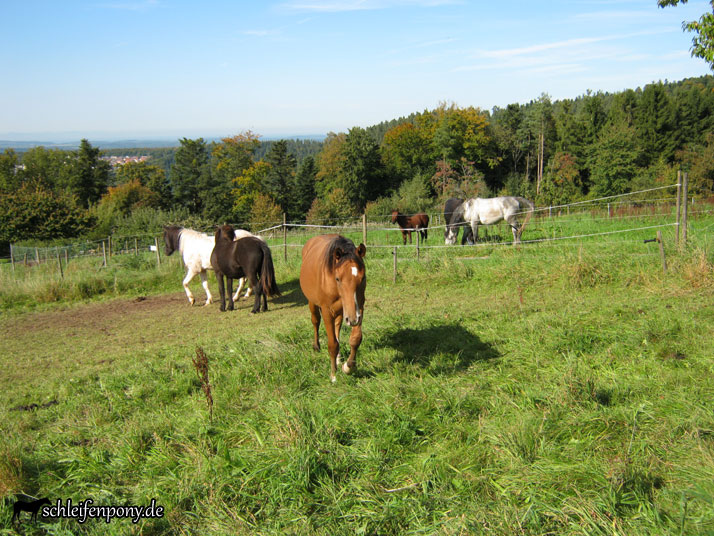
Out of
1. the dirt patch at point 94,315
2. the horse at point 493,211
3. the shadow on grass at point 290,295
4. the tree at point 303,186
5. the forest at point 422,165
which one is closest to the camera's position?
the dirt patch at point 94,315

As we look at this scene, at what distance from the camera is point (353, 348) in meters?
4.77

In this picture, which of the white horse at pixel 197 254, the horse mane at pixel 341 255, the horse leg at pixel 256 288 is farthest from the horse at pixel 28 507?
the white horse at pixel 197 254

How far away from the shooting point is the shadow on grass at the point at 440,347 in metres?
5.11

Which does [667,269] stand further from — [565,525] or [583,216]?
[583,216]

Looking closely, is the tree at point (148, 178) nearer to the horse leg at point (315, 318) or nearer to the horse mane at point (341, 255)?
the horse leg at point (315, 318)

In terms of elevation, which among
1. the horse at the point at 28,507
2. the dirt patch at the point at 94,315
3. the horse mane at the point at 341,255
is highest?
the horse mane at the point at 341,255

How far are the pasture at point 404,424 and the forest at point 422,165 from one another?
30.2 metres

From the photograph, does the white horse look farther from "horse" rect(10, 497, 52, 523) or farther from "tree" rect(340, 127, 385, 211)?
"tree" rect(340, 127, 385, 211)

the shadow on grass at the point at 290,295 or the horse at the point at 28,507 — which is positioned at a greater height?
the horse at the point at 28,507

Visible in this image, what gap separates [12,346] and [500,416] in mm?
8101

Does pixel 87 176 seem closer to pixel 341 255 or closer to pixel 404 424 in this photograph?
pixel 341 255

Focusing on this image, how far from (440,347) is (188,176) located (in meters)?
59.6

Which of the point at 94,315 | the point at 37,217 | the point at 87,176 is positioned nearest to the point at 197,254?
the point at 94,315

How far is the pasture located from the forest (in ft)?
99.2
